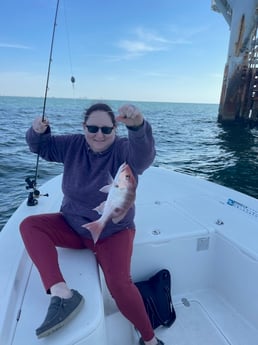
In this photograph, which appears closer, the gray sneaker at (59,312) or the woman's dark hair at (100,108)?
Answer: the gray sneaker at (59,312)

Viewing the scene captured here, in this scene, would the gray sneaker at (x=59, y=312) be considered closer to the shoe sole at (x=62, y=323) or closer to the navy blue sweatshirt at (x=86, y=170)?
the shoe sole at (x=62, y=323)

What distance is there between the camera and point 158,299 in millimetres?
2281

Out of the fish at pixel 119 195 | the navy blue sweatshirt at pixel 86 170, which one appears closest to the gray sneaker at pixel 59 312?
the fish at pixel 119 195

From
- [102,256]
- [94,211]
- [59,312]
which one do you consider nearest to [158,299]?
[102,256]

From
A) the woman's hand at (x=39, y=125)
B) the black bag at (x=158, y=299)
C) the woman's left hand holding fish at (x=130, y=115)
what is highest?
the woman's left hand holding fish at (x=130, y=115)

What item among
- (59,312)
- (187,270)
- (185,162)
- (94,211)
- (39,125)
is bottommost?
(187,270)

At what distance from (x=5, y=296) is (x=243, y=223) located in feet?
7.02

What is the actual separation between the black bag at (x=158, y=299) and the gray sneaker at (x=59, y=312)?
876mm

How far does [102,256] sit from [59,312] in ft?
1.75

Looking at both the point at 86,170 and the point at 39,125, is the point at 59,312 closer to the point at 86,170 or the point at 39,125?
the point at 86,170

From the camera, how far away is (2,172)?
325 inches

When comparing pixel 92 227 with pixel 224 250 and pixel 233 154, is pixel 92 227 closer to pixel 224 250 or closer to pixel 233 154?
pixel 224 250

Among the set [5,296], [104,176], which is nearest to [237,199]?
[104,176]

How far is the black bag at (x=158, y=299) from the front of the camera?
2.26m
